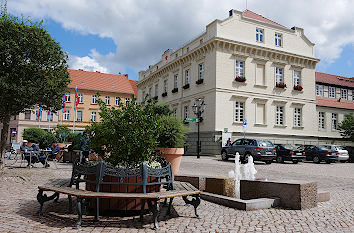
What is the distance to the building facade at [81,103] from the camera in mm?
54531

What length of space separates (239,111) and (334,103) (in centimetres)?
1625

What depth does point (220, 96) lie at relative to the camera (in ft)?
95.5

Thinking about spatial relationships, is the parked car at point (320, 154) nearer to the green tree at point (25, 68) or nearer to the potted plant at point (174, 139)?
the potted plant at point (174, 139)

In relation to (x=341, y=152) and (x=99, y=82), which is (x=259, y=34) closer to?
(x=341, y=152)

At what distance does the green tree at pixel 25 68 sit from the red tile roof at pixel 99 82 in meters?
48.5

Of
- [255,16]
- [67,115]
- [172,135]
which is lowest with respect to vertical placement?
[172,135]

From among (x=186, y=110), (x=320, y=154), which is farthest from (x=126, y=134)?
(x=186, y=110)

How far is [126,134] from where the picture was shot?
5.39m

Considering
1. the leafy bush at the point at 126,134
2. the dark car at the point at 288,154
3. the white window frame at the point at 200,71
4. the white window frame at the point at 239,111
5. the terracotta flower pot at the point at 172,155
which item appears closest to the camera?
the leafy bush at the point at 126,134

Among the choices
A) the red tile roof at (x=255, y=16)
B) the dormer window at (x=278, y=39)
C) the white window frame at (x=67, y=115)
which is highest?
Answer: the red tile roof at (x=255, y=16)

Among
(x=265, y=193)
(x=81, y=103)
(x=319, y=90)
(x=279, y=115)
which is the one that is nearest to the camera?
(x=265, y=193)

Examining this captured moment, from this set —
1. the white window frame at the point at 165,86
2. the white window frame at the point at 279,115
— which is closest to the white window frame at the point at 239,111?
the white window frame at the point at 279,115

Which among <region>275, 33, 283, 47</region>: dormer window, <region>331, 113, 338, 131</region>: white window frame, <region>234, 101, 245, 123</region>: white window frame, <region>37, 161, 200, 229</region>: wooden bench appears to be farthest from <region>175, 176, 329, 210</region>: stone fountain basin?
<region>331, 113, 338, 131</region>: white window frame

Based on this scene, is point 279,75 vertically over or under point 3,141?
over
